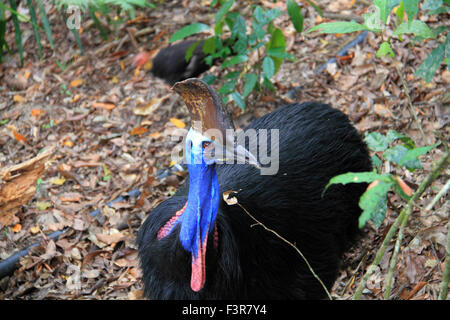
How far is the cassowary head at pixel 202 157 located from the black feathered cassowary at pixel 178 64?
2.60 metres

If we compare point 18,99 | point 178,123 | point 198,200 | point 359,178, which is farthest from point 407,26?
point 18,99

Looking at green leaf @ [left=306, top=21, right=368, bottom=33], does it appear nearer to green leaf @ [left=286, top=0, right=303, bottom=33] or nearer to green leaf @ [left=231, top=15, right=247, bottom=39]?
green leaf @ [left=286, top=0, right=303, bottom=33]

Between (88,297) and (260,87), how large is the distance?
210 centimetres

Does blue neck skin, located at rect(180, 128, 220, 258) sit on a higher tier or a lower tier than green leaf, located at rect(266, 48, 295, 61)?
lower

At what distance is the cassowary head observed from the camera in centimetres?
211

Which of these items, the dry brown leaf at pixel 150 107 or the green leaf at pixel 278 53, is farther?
the dry brown leaf at pixel 150 107

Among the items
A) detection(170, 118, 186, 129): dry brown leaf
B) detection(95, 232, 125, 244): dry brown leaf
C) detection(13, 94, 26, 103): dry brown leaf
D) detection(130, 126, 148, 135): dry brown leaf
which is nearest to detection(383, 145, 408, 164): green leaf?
detection(95, 232, 125, 244): dry brown leaf

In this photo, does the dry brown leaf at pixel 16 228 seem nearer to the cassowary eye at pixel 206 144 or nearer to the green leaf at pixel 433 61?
the cassowary eye at pixel 206 144

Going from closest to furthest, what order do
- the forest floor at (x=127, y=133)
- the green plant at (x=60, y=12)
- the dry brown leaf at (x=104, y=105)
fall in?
the forest floor at (x=127, y=133)
the green plant at (x=60, y=12)
the dry brown leaf at (x=104, y=105)

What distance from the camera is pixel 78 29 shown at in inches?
225

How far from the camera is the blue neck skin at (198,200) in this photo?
2195 millimetres

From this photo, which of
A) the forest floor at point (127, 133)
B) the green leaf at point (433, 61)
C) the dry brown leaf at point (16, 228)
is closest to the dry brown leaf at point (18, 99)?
the forest floor at point (127, 133)

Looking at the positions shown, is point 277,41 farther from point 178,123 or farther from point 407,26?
point 407,26

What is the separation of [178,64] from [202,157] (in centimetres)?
272
